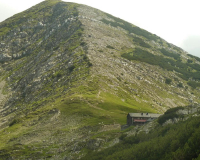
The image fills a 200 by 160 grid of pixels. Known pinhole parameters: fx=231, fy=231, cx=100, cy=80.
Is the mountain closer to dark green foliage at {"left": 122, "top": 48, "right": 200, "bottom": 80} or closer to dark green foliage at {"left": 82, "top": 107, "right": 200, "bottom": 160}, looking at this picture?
dark green foliage at {"left": 122, "top": 48, "right": 200, "bottom": 80}

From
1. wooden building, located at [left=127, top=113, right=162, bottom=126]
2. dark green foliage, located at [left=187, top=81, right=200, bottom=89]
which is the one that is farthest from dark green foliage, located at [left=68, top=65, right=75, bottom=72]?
dark green foliage, located at [left=187, top=81, right=200, bottom=89]

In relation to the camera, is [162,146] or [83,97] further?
[83,97]

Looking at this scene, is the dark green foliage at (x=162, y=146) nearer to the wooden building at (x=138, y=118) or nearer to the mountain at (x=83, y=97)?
the mountain at (x=83, y=97)

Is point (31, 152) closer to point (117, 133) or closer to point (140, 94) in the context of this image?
point (117, 133)

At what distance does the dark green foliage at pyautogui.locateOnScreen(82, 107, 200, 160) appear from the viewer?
3766cm

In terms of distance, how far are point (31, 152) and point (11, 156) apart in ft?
17.7

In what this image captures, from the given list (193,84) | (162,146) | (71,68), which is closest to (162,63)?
(193,84)

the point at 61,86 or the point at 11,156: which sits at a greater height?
the point at 61,86

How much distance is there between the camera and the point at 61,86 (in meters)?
124

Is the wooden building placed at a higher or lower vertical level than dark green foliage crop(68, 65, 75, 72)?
lower

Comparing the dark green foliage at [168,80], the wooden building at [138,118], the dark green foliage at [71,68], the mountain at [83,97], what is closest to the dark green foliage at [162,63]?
the mountain at [83,97]

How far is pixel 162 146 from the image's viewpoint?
43562mm

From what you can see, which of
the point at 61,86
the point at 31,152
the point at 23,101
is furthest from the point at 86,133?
the point at 23,101

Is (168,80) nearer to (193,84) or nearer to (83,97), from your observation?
(193,84)
